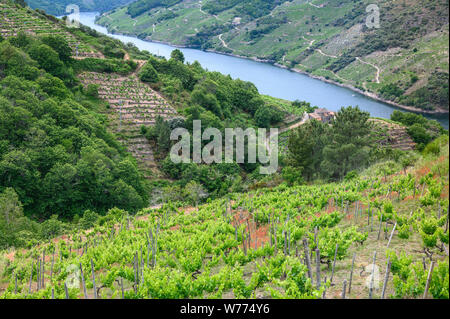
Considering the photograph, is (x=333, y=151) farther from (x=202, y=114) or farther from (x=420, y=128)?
(x=420, y=128)

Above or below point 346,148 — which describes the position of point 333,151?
below

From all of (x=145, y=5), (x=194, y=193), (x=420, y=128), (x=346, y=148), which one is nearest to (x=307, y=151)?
(x=346, y=148)

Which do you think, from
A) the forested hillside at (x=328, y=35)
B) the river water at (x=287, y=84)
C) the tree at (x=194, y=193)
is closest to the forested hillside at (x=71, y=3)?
the forested hillside at (x=328, y=35)

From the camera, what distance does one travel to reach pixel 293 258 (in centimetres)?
913

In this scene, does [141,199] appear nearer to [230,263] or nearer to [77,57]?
[230,263]

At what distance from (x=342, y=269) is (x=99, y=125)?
2909cm

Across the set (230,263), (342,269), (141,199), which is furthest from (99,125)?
(342,269)

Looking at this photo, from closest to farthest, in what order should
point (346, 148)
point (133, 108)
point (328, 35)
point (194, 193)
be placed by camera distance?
point (346, 148) → point (194, 193) → point (133, 108) → point (328, 35)

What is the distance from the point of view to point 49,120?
29.5 meters

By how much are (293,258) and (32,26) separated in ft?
164

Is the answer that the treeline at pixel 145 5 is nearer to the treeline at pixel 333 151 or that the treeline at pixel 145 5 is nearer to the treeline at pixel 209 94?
the treeline at pixel 209 94

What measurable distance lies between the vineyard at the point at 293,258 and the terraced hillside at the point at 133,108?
1987cm

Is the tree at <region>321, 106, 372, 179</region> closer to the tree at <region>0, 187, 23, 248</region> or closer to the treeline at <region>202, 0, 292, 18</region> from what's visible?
the tree at <region>0, 187, 23, 248</region>
